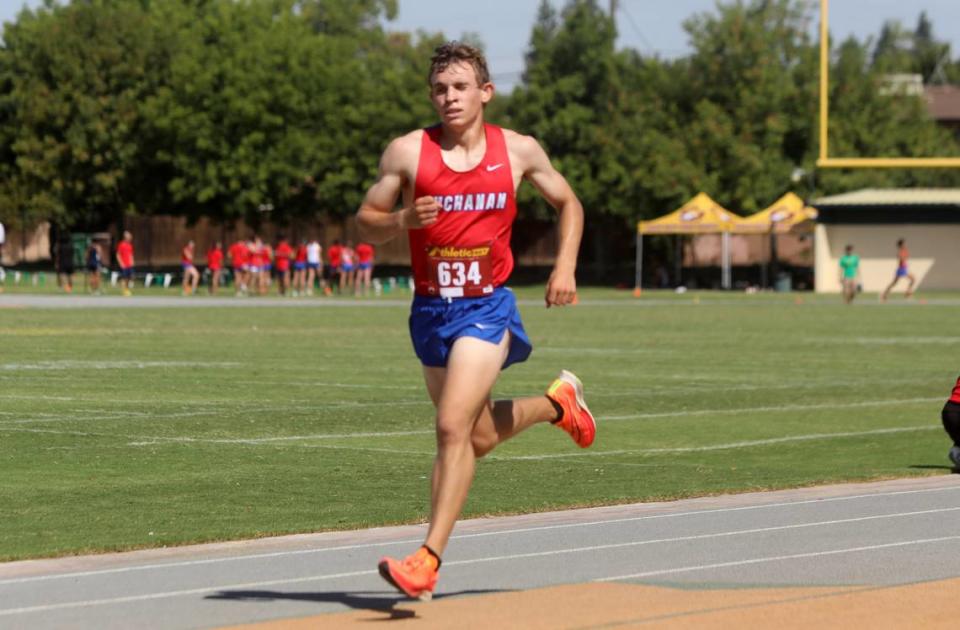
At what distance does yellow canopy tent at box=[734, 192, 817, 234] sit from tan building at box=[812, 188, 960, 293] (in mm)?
1396

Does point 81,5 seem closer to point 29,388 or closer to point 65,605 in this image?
point 29,388

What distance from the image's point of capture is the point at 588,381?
868 inches

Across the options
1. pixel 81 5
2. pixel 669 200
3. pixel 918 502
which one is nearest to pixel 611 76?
pixel 669 200

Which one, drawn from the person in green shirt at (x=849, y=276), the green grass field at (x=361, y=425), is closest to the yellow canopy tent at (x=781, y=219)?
the person in green shirt at (x=849, y=276)

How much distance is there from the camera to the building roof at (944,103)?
111 metres

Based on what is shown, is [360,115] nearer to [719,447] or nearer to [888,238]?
[888,238]

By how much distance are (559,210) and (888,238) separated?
61603 millimetres

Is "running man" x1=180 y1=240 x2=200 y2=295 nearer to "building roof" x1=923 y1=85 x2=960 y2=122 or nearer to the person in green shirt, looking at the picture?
the person in green shirt

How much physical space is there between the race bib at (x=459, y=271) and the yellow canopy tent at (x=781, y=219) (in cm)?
5558

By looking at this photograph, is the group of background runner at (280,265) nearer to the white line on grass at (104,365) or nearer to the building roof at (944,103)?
the white line on grass at (104,365)

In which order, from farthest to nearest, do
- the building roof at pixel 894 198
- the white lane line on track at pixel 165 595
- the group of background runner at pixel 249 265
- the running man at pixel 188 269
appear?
the building roof at pixel 894 198, the group of background runner at pixel 249 265, the running man at pixel 188 269, the white lane line on track at pixel 165 595

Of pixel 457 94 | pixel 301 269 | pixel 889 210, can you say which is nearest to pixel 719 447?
pixel 457 94

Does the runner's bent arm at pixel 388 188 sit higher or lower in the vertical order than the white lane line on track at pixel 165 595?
higher

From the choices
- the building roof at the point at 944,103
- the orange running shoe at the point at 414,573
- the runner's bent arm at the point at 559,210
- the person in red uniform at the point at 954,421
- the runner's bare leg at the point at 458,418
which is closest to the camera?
the orange running shoe at the point at 414,573
